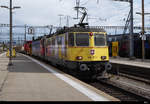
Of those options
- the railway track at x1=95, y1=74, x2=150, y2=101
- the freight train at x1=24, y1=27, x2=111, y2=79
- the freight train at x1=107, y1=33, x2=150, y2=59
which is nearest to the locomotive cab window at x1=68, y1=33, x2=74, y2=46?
the freight train at x1=24, y1=27, x2=111, y2=79

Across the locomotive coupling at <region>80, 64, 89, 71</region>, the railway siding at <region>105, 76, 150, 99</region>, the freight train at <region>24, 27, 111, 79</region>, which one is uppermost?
the freight train at <region>24, 27, 111, 79</region>

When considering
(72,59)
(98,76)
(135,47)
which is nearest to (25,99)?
(72,59)

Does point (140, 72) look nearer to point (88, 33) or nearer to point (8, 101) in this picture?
point (88, 33)

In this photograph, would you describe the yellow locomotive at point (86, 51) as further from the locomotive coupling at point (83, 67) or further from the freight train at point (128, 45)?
the freight train at point (128, 45)

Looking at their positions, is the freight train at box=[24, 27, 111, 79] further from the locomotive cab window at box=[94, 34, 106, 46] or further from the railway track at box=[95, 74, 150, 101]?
the railway track at box=[95, 74, 150, 101]

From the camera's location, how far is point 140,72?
1611 centimetres

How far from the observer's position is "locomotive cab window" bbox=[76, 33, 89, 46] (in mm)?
13805

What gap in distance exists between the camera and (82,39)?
13.9 m

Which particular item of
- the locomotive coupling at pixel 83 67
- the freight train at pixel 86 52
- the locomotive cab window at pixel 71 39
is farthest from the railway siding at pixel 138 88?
the locomotive cab window at pixel 71 39

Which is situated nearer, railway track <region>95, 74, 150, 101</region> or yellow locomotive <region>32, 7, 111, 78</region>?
railway track <region>95, 74, 150, 101</region>

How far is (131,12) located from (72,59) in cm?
1713

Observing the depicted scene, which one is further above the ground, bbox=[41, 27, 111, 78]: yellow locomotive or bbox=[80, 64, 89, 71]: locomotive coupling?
bbox=[41, 27, 111, 78]: yellow locomotive

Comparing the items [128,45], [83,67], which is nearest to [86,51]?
[83,67]

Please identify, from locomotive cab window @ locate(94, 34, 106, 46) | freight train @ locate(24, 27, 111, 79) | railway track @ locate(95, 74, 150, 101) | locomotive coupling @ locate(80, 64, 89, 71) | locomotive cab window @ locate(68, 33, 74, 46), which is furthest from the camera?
locomotive cab window @ locate(94, 34, 106, 46)
